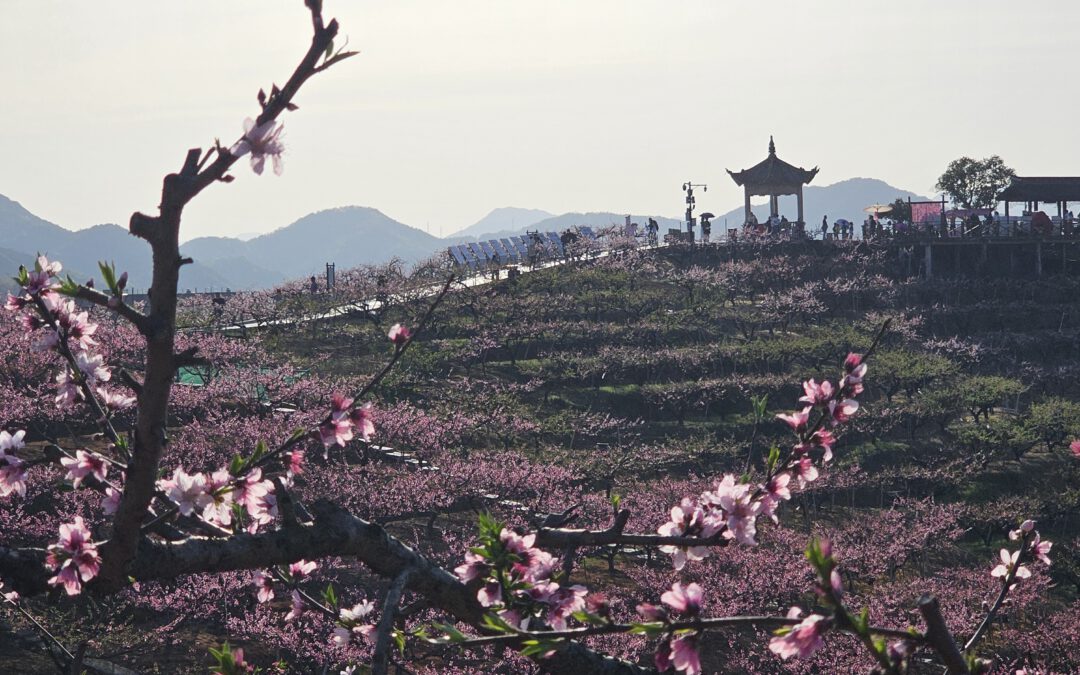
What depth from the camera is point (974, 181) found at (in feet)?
204

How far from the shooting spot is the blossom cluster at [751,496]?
14.0 ft

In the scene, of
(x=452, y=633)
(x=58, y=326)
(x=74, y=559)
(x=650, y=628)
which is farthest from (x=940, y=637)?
(x=58, y=326)

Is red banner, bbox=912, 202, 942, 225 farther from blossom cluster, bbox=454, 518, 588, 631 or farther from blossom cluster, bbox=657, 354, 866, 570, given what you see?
blossom cluster, bbox=454, 518, 588, 631

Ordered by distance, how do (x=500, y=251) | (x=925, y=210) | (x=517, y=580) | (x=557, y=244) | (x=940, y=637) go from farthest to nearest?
(x=925, y=210), (x=557, y=244), (x=500, y=251), (x=517, y=580), (x=940, y=637)

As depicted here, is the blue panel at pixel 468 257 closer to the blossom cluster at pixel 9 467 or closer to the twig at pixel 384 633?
the blossom cluster at pixel 9 467

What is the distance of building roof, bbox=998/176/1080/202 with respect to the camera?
178 ft

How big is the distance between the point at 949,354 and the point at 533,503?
22.3 meters

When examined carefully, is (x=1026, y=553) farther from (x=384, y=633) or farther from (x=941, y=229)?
(x=941, y=229)

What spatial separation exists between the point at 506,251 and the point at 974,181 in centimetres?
2610

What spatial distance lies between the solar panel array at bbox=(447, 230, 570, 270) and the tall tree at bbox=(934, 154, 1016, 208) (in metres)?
22.3

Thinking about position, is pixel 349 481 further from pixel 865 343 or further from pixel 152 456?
pixel 865 343

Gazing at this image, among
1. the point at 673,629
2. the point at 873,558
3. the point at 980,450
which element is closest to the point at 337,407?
the point at 673,629

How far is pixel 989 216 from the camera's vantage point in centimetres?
5491

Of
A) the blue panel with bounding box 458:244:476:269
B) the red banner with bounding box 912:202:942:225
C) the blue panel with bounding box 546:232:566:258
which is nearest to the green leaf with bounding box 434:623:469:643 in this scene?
the blue panel with bounding box 458:244:476:269
